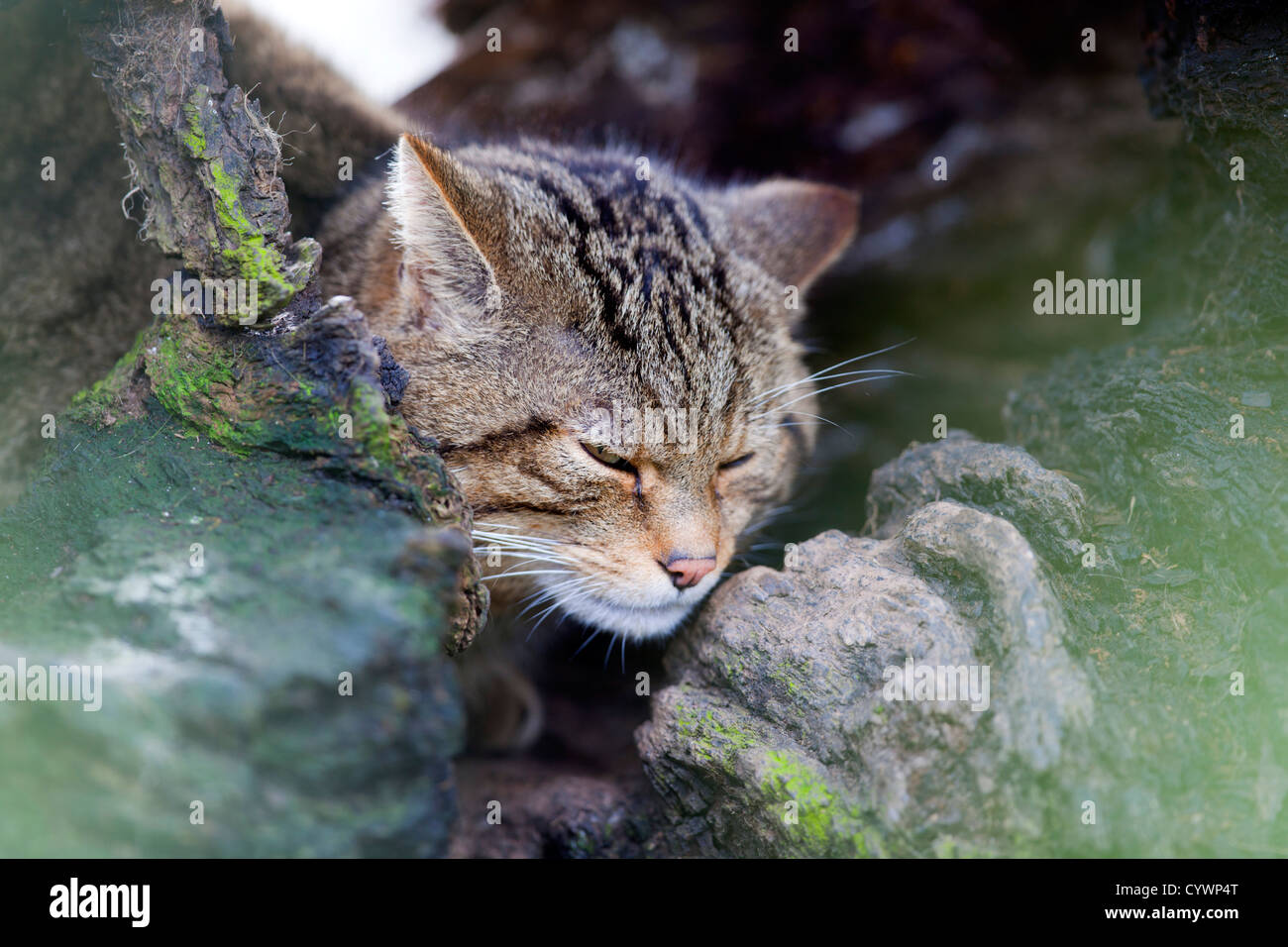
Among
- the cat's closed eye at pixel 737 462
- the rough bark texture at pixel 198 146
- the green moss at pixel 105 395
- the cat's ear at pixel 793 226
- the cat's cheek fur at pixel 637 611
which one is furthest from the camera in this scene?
the cat's ear at pixel 793 226

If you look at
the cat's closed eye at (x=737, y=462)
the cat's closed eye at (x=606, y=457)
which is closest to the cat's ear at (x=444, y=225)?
the cat's closed eye at (x=606, y=457)

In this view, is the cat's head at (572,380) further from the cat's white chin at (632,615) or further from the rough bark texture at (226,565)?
the rough bark texture at (226,565)

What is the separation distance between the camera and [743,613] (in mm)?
2318

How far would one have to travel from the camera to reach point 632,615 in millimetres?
2564

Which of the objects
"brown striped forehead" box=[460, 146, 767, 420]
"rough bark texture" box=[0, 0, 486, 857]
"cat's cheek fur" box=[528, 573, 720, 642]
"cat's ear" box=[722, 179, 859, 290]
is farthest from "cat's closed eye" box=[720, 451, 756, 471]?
"rough bark texture" box=[0, 0, 486, 857]

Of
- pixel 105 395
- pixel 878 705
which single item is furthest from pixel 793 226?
pixel 105 395

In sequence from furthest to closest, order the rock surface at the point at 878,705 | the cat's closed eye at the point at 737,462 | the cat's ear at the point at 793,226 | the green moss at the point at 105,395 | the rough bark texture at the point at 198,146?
the cat's ear at the point at 793,226
the cat's closed eye at the point at 737,462
the green moss at the point at 105,395
the rough bark texture at the point at 198,146
the rock surface at the point at 878,705

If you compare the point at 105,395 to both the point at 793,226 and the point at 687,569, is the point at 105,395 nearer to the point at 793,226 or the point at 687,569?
the point at 687,569

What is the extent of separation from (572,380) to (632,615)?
69 cm

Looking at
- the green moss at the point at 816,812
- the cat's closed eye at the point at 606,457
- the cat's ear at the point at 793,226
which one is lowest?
the green moss at the point at 816,812

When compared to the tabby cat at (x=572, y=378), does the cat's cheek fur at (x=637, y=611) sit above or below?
below

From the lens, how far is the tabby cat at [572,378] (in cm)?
242
